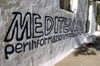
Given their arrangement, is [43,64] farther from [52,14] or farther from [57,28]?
[52,14]

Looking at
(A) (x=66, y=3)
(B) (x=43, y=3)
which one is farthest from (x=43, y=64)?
(A) (x=66, y=3)

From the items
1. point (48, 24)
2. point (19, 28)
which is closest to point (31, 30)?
point (19, 28)

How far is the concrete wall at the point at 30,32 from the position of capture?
190 cm

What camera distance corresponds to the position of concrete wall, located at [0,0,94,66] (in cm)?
190

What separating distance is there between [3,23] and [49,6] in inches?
62.1

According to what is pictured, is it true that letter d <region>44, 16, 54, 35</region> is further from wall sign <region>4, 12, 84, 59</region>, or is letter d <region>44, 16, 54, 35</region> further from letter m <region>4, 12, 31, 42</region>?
letter m <region>4, 12, 31, 42</region>

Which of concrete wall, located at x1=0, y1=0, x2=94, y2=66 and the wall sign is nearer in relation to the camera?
concrete wall, located at x1=0, y1=0, x2=94, y2=66

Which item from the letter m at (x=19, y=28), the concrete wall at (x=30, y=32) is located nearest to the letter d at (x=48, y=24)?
the concrete wall at (x=30, y=32)

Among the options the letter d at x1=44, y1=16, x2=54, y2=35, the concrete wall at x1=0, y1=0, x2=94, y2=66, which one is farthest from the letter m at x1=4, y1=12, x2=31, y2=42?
the letter d at x1=44, y1=16, x2=54, y2=35

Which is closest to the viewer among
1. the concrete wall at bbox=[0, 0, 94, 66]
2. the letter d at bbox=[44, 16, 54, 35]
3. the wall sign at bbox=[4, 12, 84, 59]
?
the concrete wall at bbox=[0, 0, 94, 66]

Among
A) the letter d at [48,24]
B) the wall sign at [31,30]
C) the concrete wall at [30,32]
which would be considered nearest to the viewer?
the concrete wall at [30,32]

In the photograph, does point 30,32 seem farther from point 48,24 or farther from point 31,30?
point 48,24

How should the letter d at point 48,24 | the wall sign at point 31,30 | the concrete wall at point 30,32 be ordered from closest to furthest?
the concrete wall at point 30,32
the wall sign at point 31,30
the letter d at point 48,24

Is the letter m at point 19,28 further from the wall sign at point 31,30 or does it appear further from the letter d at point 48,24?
the letter d at point 48,24
